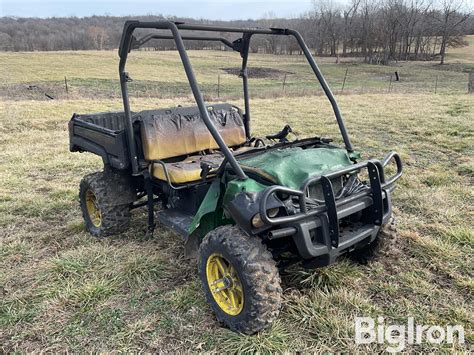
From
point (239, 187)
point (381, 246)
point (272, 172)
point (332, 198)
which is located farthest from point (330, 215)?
point (381, 246)

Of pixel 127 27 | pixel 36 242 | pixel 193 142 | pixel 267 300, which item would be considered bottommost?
pixel 36 242

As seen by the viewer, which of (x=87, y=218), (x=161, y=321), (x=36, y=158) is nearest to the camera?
(x=161, y=321)

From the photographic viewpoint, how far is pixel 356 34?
59125 mm

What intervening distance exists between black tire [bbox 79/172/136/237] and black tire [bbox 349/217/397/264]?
209 cm

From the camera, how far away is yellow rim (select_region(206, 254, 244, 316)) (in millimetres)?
2559

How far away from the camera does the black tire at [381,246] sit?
3.05 metres

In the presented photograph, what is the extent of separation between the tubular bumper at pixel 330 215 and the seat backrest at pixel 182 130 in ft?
5.52

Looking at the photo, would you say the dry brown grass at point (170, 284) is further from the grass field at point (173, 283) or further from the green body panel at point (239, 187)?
the green body panel at point (239, 187)

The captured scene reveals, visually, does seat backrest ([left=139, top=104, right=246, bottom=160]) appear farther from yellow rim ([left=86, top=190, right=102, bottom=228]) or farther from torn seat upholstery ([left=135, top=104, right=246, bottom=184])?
yellow rim ([left=86, top=190, right=102, bottom=228])

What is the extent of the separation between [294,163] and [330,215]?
0.44 m

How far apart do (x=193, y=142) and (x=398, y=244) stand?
205 centimetres

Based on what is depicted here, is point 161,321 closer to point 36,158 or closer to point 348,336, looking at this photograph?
point 348,336

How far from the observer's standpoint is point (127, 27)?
9.79ft

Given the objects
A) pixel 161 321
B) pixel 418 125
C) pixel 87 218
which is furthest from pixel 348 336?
pixel 418 125
